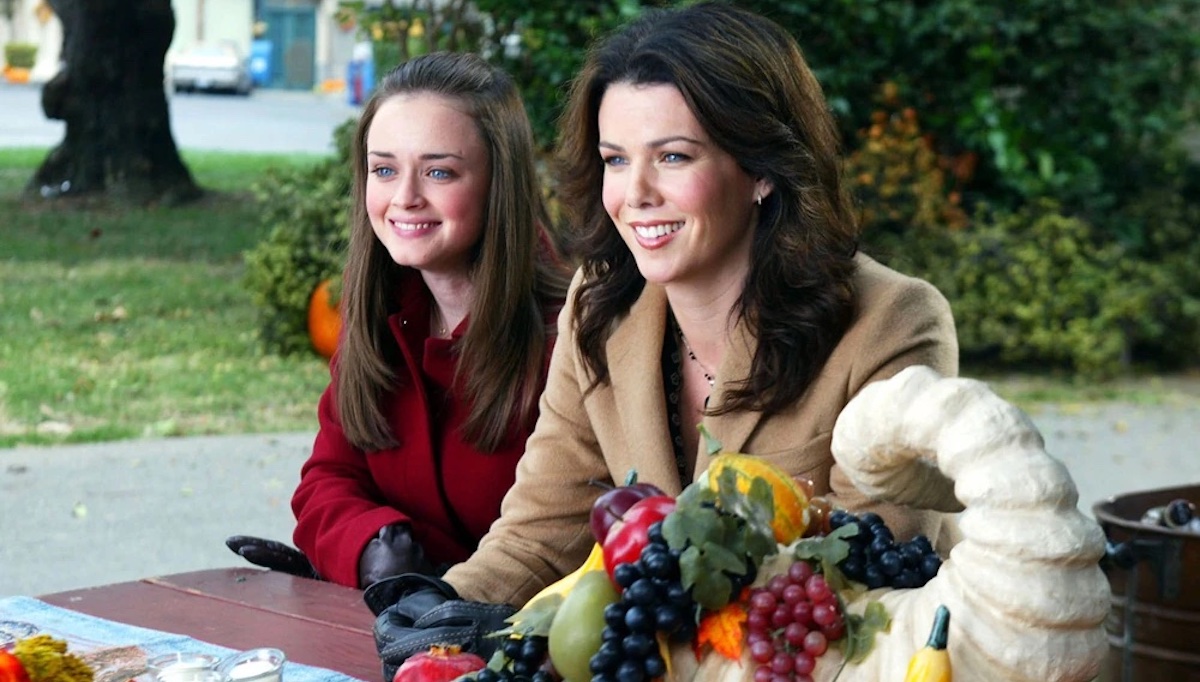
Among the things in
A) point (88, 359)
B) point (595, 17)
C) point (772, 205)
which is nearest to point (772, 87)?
point (772, 205)

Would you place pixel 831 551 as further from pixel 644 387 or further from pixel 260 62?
pixel 260 62

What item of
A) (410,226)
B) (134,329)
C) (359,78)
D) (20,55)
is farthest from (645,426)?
(20,55)

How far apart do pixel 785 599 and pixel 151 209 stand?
485 inches

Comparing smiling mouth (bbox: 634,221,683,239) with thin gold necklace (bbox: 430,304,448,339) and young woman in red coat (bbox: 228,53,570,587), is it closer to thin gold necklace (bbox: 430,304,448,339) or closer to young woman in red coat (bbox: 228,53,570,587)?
young woman in red coat (bbox: 228,53,570,587)

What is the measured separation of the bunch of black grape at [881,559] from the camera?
5.25ft

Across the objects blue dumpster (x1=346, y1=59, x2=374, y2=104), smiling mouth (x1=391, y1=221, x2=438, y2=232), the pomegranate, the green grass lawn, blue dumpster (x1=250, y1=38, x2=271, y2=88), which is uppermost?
smiling mouth (x1=391, y1=221, x2=438, y2=232)

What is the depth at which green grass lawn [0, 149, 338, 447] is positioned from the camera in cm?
784

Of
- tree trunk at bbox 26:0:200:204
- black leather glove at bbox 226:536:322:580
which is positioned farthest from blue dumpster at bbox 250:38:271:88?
black leather glove at bbox 226:536:322:580

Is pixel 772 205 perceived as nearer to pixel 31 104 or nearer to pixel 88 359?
pixel 88 359

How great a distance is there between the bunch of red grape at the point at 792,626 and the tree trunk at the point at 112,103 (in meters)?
12.1

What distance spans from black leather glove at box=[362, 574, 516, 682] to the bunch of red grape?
0.43m

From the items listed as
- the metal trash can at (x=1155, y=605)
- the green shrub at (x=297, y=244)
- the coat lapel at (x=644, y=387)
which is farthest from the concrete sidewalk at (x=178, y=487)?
the coat lapel at (x=644, y=387)

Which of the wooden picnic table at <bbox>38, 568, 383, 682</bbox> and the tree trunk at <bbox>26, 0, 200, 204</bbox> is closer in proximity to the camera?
the wooden picnic table at <bbox>38, 568, 383, 682</bbox>

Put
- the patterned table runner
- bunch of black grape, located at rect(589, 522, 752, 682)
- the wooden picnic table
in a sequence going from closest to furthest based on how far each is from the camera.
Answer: bunch of black grape, located at rect(589, 522, 752, 682)
the patterned table runner
the wooden picnic table
